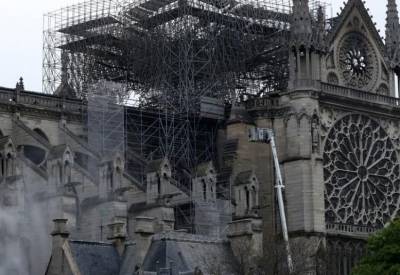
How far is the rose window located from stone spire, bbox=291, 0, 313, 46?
4632mm

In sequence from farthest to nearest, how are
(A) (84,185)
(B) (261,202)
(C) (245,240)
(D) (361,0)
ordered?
(D) (361,0), (B) (261,202), (A) (84,185), (C) (245,240)

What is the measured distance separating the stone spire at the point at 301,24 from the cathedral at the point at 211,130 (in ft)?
0.24

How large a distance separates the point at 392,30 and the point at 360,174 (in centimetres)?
962

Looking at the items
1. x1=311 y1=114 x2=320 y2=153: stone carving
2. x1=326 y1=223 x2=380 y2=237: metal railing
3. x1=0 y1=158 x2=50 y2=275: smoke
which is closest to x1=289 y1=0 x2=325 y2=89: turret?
x1=311 y1=114 x2=320 y2=153: stone carving

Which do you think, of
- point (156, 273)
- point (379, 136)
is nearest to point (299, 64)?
point (379, 136)

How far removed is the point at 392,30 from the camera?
7894cm

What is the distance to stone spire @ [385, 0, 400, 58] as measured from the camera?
Result: 78.6 meters

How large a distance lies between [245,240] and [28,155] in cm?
1770

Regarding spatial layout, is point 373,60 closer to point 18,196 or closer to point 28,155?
point 28,155

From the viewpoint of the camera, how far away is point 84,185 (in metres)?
66.1

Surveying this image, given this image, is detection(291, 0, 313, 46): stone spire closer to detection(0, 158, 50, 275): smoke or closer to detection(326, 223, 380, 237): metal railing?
detection(326, 223, 380, 237): metal railing

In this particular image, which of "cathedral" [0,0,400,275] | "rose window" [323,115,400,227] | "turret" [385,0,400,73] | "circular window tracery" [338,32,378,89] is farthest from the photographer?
"turret" [385,0,400,73]

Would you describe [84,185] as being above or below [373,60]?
below

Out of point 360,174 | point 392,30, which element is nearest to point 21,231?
point 360,174
